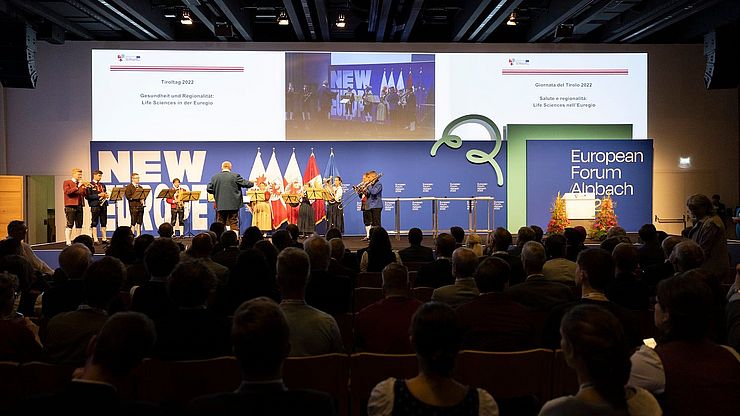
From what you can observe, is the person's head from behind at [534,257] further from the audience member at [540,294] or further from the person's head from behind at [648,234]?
the person's head from behind at [648,234]

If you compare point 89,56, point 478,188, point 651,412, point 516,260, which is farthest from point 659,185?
point 651,412

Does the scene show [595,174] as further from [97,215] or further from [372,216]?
[97,215]

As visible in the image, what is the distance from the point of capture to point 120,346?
1.88 metres

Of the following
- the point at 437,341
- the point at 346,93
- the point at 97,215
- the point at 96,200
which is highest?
the point at 346,93

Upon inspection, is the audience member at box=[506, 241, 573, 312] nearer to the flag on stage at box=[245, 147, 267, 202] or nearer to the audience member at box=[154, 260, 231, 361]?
the audience member at box=[154, 260, 231, 361]

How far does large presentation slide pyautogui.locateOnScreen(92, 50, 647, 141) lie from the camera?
14.5 m

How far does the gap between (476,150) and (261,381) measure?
13.8m

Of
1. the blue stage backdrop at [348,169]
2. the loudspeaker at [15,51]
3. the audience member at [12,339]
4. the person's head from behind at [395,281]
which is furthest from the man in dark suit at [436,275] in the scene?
the blue stage backdrop at [348,169]

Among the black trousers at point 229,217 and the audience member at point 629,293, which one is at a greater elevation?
the black trousers at point 229,217

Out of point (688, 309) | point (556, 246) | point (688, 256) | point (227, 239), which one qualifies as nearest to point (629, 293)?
point (688, 256)

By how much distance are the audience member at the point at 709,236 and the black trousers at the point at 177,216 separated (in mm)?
10297

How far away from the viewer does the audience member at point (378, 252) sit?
6.38 m

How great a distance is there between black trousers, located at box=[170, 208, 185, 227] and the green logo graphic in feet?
17.9

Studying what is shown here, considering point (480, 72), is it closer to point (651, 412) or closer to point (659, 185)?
point (659, 185)
